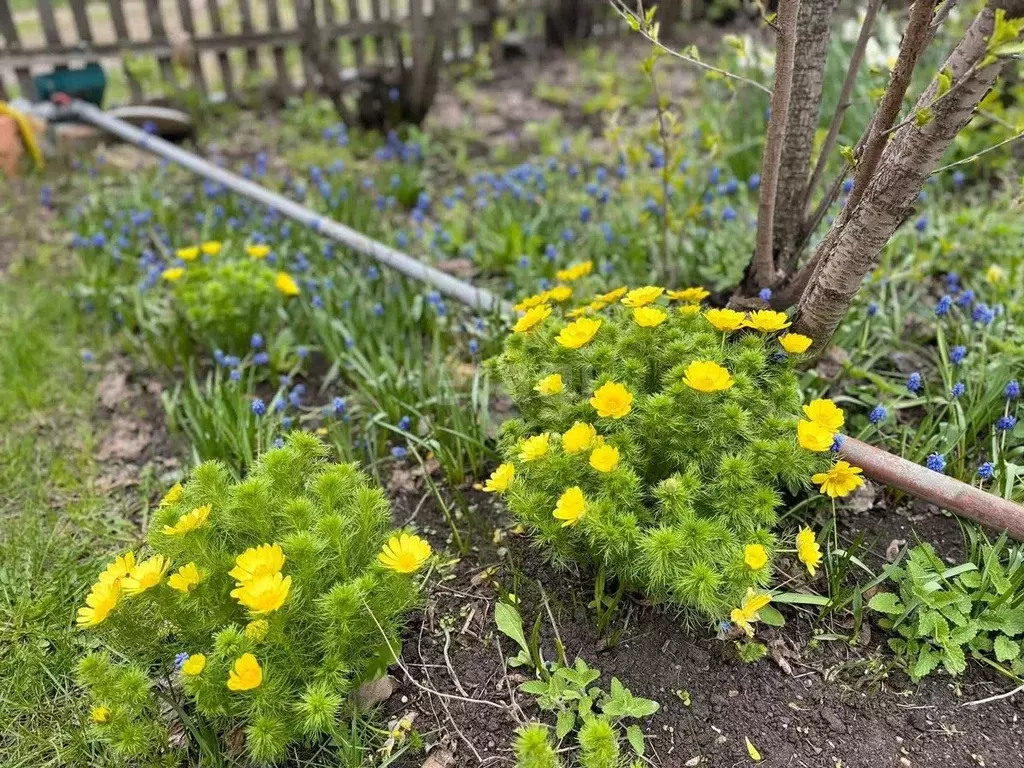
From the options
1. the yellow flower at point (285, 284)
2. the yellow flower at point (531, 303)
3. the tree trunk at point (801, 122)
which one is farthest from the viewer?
the yellow flower at point (285, 284)

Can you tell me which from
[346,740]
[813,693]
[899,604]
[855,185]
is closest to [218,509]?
[346,740]

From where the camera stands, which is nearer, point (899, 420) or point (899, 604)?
point (899, 604)

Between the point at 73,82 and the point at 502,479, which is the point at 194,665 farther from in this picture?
the point at 73,82

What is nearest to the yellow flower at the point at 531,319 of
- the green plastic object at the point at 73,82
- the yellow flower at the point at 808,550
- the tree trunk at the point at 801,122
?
the yellow flower at the point at 808,550

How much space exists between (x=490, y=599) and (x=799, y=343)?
3.22 feet

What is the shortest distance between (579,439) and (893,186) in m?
0.94

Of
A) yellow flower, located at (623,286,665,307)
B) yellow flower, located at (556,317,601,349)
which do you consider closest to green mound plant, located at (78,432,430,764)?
yellow flower, located at (556,317,601,349)

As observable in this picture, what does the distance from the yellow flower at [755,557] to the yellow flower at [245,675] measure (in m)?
0.95

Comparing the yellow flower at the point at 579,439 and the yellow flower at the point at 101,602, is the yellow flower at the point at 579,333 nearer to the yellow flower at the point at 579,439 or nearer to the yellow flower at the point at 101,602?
the yellow flower at the point at 579,439

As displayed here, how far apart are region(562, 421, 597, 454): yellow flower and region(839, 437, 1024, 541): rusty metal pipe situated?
71 cm

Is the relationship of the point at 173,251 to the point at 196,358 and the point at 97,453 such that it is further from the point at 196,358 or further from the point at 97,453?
the point at 97,453

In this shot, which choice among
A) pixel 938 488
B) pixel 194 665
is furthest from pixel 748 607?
pixel 194 665

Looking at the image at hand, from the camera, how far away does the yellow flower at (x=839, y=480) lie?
1.86 m

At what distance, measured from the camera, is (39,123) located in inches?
185
